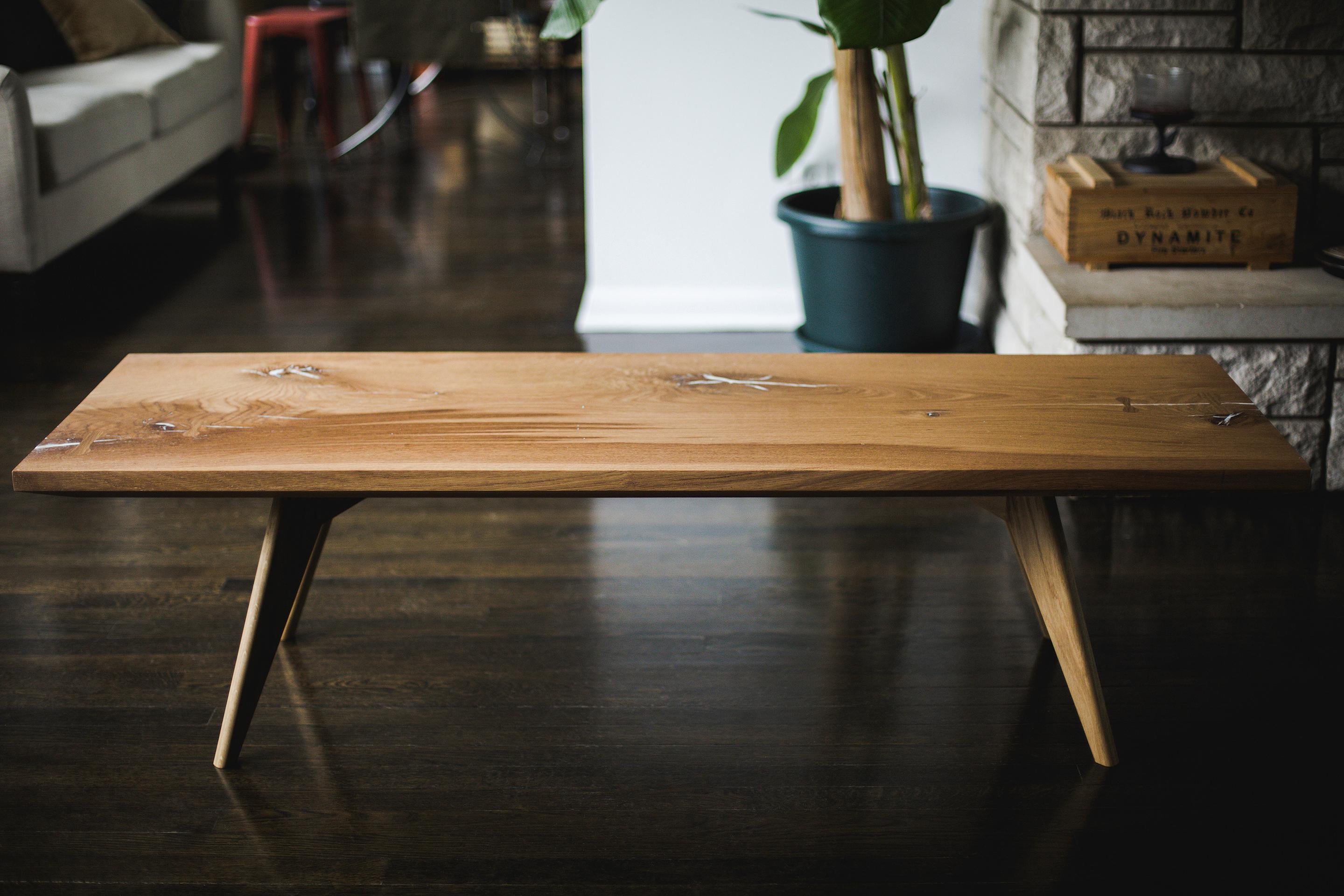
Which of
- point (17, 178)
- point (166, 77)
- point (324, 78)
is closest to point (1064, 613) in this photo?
point (17, 178)

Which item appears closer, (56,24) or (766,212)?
(766,212)

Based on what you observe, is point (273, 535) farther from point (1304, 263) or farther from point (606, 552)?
point (1304, 263)

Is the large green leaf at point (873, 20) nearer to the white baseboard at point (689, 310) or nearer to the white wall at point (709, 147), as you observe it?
the white wall at point (709, 147)

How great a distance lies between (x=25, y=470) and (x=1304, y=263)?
1984mm

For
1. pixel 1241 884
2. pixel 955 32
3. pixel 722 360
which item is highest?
pixel 955 32

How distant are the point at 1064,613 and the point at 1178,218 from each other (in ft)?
3.18

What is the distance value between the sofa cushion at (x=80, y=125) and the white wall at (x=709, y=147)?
1.26m

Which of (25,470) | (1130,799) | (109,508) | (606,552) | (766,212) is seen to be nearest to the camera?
(25,470)

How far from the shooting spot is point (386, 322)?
3043mm

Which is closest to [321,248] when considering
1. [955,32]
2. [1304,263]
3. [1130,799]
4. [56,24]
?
[56,24]

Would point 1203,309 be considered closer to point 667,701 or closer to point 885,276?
point 885,276

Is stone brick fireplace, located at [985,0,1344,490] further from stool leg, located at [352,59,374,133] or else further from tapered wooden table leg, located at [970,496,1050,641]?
stool leg, located at [352,59,374,133]

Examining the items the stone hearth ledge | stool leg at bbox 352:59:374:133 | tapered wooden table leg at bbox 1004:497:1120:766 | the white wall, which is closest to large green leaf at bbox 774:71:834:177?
the white wall

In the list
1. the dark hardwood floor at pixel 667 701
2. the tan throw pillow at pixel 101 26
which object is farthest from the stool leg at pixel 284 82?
the dark hardwood floor at pixel 667 701
